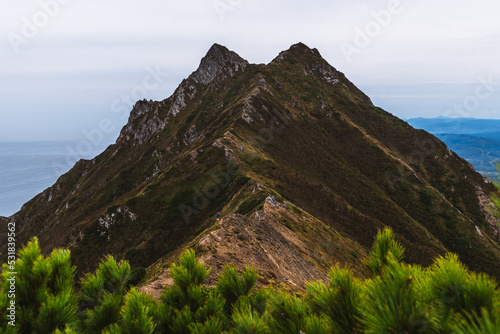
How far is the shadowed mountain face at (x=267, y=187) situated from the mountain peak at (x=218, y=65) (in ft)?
2.24

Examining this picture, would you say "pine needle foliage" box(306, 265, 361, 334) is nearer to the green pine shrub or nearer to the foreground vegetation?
the foreground vegetation

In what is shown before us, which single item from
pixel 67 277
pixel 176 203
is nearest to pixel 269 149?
pixel 176 203

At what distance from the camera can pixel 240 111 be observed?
291 feet

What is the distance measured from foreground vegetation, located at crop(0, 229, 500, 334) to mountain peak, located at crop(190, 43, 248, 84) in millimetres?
143809

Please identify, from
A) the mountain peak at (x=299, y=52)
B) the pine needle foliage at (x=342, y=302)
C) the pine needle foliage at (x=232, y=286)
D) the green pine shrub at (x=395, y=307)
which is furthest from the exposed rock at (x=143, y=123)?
the green pine shrub at (x=395, y=307)

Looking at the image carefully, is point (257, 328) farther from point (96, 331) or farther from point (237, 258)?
point (237, 258)

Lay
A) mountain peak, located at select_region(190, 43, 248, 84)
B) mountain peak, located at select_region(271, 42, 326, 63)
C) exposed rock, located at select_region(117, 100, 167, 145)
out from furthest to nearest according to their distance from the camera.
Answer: mountain peak, located at select_region(271, 42, 326, 63) < mountain peak, located at select_region(190, 43, 248, 84) < exposed rock, located at select_region(117, 100, 167, 145)

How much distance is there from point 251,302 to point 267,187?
45609mm

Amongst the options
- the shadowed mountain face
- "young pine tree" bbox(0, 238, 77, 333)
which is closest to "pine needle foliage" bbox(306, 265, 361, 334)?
"young pine tree" bbox(0, 238, 77, 333)

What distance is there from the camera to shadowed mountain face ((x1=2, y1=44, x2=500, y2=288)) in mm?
37625

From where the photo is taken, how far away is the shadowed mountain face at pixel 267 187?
37.6 m

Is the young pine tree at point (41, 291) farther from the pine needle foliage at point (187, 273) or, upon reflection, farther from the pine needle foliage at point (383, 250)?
the pine needle foliage at point (383, 250)

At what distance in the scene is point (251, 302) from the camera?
4.71 m

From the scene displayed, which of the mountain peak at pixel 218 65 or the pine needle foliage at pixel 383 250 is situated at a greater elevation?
the mountain peak at pixel 218 65
